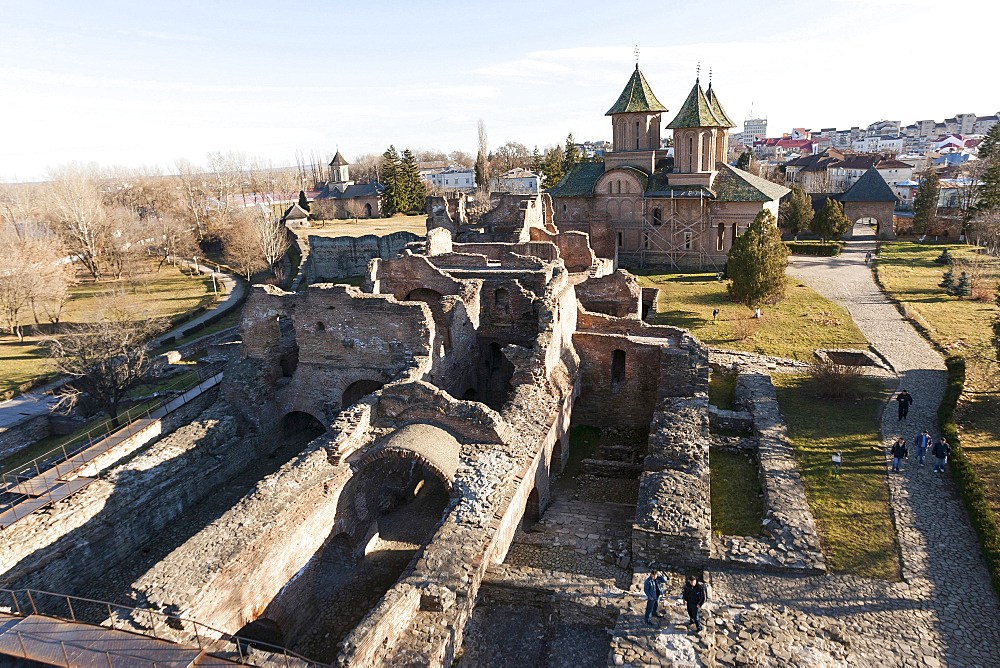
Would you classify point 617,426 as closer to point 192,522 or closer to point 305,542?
point 305,542

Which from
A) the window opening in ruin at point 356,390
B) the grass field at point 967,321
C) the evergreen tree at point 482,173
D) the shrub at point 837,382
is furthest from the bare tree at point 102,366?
the evergreen tree at point 482,173

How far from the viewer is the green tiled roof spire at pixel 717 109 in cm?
4157

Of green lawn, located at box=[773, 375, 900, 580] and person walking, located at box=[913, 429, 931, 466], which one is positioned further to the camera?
person walking, located at box=[913, 429, 931, 466]

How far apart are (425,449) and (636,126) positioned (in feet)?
123

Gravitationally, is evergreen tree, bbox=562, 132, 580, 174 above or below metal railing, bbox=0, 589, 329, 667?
above

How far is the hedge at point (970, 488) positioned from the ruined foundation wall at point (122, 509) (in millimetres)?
17368

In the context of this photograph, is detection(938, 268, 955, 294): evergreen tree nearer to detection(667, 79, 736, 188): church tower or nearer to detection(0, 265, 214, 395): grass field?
detection(667, 79, 736, 188): church tower

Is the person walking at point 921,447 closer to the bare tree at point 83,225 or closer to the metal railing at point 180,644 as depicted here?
the metal railing at point 180,644

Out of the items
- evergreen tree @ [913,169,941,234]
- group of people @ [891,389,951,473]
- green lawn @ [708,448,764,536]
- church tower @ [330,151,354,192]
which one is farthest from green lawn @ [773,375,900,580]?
church tower @ [330,151,354,192]

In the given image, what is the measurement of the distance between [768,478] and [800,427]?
12.3 ft

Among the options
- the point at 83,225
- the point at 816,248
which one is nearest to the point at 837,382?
the point at 816,248

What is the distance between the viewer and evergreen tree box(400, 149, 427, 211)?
69188 millimetres

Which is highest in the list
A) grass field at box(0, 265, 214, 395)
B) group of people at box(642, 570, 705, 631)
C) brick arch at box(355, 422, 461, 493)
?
brick arch at box(355, 422, 461, 493)

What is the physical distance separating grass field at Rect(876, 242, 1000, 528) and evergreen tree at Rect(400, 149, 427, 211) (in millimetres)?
48149
